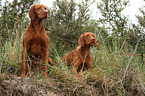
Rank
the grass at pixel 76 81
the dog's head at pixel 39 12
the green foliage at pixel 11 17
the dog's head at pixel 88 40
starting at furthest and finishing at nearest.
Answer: the green foliage at pixel 11 17
the dog's head at pixel 88 40
the dog's head at pixel 39 12
the grass at pixel 76 81

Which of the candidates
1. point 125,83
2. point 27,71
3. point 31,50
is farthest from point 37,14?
point 125,83

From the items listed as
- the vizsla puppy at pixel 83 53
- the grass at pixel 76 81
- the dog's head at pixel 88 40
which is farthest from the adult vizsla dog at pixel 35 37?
the dog's head at pixel 88 40

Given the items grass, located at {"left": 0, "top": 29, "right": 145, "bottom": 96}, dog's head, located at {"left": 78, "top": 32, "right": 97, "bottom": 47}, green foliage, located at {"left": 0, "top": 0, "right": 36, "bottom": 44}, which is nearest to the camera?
grass, located at {"left": 0, "top": 29, "right": 145, "bottom": 96}

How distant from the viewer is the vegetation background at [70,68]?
3.78 meters

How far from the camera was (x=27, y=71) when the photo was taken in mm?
4312

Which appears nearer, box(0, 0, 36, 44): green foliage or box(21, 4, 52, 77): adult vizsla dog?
box(21, 4, 52, 77): adult vizsla dog

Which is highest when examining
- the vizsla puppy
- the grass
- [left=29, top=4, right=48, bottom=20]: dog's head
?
[left=29, top=4, right=48, bottom=20]: dog's head

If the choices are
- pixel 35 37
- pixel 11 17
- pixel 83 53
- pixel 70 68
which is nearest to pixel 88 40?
pixel 83 53

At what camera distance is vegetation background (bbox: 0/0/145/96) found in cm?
378

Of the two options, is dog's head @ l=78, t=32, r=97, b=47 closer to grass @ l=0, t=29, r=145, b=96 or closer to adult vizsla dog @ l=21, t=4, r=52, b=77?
grass @ l=0, t=29, r=145, b=96

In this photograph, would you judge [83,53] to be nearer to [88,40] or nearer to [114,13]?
[88,40]

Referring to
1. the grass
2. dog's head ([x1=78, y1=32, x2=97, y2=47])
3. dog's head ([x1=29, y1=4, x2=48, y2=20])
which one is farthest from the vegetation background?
dog's head ([x1=29, y1=4, x2=48, y2=20])

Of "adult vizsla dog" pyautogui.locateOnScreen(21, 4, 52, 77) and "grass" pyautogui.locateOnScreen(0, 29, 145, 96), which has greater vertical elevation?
"adult vizsla dog" pyautogui.locateOnScreen(21, 4, 52, 77)

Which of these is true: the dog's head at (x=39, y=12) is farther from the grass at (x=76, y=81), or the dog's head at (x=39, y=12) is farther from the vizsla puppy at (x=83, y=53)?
the vizsla puppy at (x=83, y=53)
